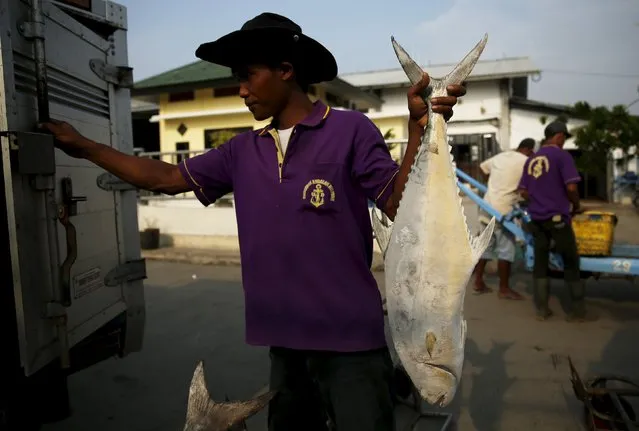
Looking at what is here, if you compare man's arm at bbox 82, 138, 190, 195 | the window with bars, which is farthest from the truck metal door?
the window with bars

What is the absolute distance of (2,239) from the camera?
1.99 m

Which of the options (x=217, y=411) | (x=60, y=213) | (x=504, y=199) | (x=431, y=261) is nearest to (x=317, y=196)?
(x=431, y=261)

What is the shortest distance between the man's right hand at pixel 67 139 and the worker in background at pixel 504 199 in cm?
456

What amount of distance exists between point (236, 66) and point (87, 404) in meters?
2.65

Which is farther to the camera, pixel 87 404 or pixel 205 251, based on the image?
pixel 205 251

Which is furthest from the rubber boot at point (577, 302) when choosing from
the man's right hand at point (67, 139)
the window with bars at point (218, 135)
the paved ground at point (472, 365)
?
the window with bars at point (218, 135)

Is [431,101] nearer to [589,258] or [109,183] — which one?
[109,183]

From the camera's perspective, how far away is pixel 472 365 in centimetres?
384

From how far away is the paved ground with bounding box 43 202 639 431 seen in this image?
10.2 feet

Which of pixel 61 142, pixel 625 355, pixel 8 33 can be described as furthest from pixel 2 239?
pixel 625 355

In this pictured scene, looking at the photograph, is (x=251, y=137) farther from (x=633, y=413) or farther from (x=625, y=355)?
(x=625, y=355)

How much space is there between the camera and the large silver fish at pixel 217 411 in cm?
177

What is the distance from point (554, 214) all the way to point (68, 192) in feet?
13.3

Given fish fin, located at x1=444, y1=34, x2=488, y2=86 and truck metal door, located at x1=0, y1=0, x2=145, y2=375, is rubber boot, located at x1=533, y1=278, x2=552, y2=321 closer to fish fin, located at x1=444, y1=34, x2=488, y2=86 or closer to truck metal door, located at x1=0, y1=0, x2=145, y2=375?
truck metal door, located at x1=0, y1=0, x2=145, y2=375
